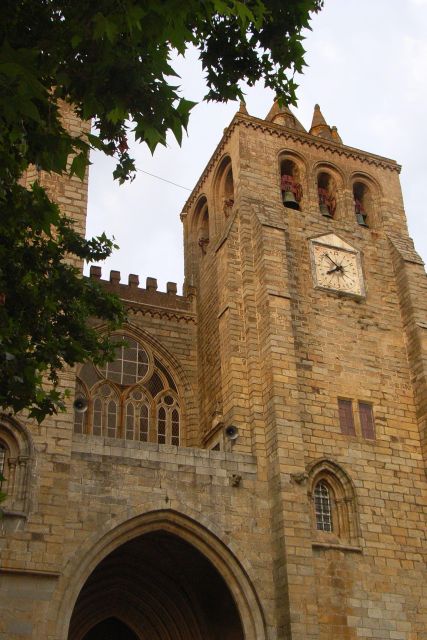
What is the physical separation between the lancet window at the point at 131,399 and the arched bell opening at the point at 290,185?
4933 mm

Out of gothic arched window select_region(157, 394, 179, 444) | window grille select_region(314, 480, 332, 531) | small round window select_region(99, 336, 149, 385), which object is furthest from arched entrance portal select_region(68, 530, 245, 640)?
small round window select_region(99, 336, 149, 385)

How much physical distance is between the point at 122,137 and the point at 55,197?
25.6ft

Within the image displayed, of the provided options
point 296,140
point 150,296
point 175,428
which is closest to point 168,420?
point 175,428

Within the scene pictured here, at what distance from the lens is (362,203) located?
68.6ft

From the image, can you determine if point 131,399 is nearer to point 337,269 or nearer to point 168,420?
point 168,420

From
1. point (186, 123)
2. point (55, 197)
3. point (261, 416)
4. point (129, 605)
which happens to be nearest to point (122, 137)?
point (186, 123)

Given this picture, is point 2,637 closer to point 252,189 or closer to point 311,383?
point 311,383

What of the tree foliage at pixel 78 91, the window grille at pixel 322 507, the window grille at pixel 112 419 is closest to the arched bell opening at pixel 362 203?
the window grille at pixel 322 507

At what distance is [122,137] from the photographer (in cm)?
A: 796

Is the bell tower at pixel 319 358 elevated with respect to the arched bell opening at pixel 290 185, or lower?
lower

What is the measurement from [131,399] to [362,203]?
778cm

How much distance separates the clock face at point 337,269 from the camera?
1811 centimetres

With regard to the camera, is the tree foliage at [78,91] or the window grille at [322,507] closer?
the tree foliage at [78,91]

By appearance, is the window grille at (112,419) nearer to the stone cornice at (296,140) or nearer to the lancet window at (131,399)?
the lancet window at (131,399)
